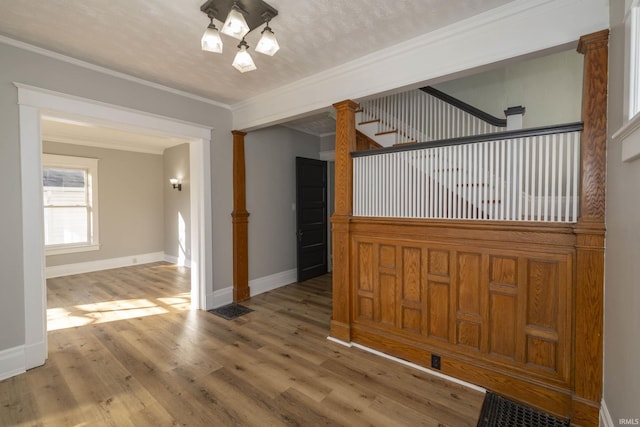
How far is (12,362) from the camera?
2293mm

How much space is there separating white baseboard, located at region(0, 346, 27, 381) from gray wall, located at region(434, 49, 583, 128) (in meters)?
5.35

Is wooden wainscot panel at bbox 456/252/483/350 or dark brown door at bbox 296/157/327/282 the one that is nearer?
wooden wainscot panel at bbox 456/252/483/350

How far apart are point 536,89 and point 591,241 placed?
271cm

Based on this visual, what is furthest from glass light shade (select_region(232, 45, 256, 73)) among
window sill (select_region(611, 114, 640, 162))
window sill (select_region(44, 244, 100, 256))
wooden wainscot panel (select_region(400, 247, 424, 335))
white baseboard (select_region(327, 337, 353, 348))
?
window sill (select_region(44, 244, 100, 256))

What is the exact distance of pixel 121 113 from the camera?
290cm

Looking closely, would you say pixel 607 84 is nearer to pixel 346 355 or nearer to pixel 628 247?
pixel 628 247

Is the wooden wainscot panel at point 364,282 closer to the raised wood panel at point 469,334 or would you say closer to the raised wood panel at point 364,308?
the raised wood panel at point 364,308

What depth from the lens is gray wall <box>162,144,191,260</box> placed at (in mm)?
6078

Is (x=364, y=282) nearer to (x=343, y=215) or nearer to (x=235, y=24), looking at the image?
A: (x=343, y=215)

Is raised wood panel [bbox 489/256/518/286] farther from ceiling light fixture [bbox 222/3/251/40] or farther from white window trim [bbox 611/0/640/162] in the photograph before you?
ceiling light fixture [bbox 222/3/251/40]

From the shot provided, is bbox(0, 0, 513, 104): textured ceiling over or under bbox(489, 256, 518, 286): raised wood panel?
over

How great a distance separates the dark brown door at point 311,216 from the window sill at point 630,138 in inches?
154

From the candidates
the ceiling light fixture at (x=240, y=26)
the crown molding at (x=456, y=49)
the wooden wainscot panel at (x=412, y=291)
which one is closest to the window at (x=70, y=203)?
the crown molding at (x=456, y=49)

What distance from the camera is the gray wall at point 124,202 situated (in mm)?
5590
